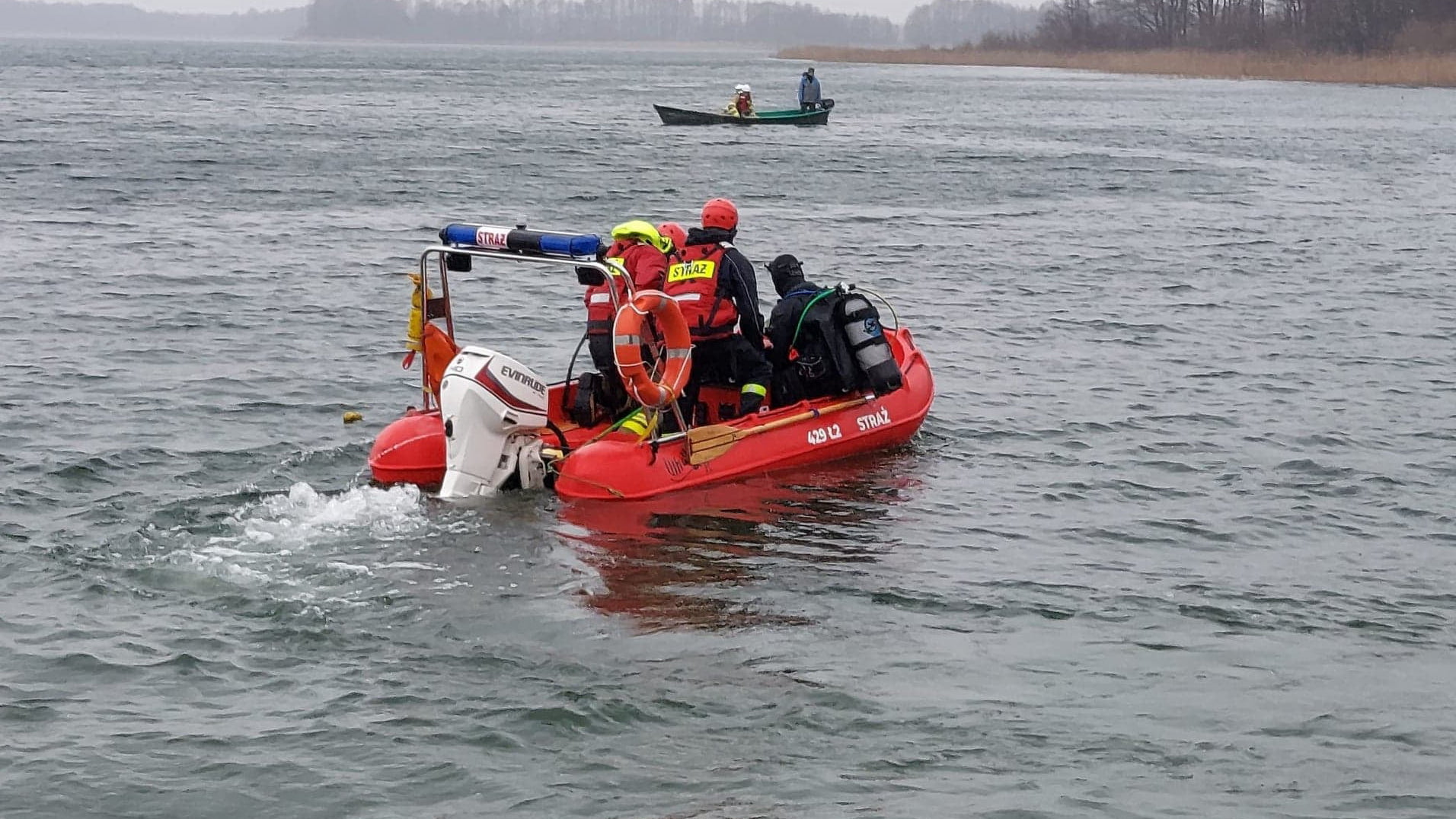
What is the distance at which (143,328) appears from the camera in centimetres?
1689

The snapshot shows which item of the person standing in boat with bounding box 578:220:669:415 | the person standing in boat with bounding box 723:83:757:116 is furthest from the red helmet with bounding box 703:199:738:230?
the person standing in boat with bounding box 723:83:757:116

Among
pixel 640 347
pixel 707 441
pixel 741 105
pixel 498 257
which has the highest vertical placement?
pixel 741 105

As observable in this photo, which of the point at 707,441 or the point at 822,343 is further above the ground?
the point at 822,343

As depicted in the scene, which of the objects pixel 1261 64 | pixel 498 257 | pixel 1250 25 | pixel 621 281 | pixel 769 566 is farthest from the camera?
pixel 1250 25

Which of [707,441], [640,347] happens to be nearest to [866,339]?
[707,441]

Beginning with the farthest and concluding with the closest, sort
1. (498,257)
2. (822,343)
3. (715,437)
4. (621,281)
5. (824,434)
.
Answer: (822,343) → (824,434) → (621,281) → (715,437) → (498,257)

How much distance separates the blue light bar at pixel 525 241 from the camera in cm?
997

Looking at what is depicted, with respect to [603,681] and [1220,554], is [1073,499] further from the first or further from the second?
[603,681]

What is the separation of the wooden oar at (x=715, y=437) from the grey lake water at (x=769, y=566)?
258mm

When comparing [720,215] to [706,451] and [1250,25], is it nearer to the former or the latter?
[706,451]

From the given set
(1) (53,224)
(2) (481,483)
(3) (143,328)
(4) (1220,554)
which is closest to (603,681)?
(2) (481,483)

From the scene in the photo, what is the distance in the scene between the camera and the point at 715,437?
440 inches

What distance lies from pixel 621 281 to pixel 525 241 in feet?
4.95

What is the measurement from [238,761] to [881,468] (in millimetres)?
6126
